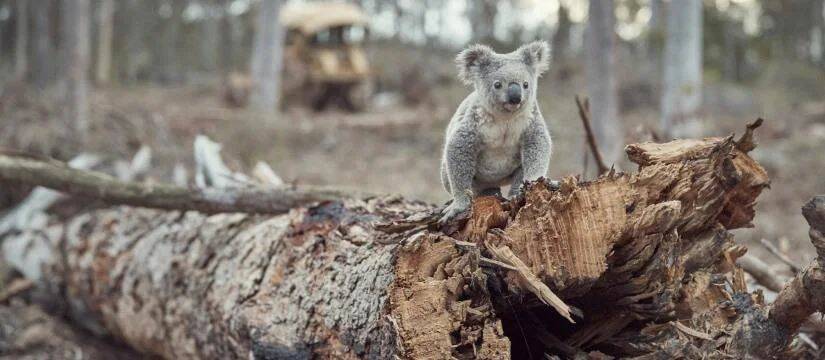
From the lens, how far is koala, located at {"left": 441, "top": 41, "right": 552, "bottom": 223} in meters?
3.47

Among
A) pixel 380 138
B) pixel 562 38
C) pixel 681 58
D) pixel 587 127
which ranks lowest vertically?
pixel 380 138

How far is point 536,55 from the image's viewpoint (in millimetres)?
3588

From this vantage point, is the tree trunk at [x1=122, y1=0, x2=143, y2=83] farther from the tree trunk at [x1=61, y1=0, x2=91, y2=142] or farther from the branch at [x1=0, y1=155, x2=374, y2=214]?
the branch at [x1=0, y1=155, x2=374, y2=214]

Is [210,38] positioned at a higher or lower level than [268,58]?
higher

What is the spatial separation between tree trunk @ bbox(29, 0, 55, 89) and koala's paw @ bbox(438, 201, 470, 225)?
56.7 ft

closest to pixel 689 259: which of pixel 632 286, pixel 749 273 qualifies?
pixel 632 286

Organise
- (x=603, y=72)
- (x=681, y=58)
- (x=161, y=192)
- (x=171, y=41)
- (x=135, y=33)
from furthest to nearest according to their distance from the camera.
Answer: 1. (x=171, y=41)
2. (x=135, y=33)
3. (x=681, y=58)
4. (x=603, y=72)
5. (x=161, y=192)

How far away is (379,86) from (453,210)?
2253 centimetres

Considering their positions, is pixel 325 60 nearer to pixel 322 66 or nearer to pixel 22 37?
pixel 322 66

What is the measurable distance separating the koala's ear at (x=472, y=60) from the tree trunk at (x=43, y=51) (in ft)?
55.3

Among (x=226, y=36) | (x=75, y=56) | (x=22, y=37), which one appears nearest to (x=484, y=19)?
(x=226, y=36)

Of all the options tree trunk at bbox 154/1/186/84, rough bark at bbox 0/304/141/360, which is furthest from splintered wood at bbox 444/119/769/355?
tree trunk at bbox 154/1/186/84

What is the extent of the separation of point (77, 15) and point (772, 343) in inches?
372

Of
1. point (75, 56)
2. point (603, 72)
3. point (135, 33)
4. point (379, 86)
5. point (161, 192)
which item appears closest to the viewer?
point (161, 192)
